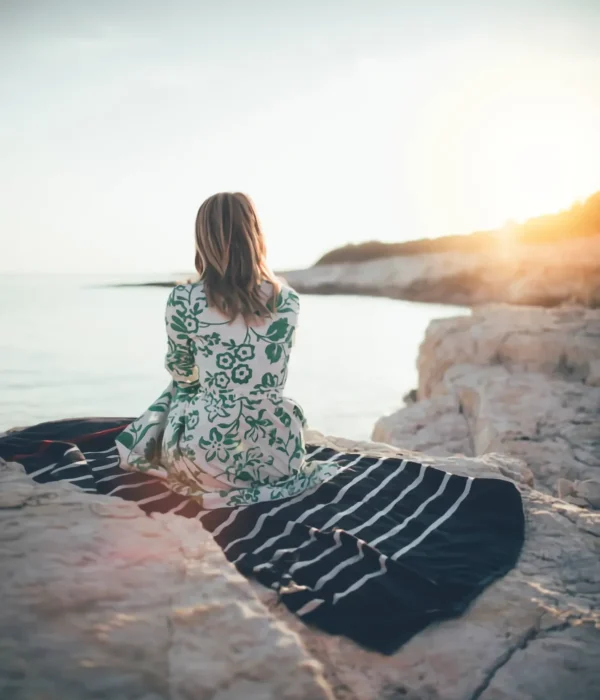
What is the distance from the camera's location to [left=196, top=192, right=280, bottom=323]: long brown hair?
7.71 feet

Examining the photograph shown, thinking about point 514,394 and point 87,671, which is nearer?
point 87,671

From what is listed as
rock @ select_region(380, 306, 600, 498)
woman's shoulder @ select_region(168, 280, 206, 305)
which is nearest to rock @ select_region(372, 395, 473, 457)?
rock @ select_region(380, 306, 600, 498)

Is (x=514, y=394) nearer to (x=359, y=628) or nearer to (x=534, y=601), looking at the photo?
(x=534, y=601)

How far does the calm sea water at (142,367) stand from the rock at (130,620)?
19.0 ft

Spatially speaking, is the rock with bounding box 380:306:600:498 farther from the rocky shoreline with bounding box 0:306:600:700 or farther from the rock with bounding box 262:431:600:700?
the rock with bounding box 262:431:600:700

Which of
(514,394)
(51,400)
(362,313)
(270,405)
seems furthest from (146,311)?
(270,405)

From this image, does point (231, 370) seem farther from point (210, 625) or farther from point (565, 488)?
point (565, 488)

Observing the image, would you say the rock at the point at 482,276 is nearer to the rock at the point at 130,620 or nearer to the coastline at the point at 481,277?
the coastline at the point at 481,277

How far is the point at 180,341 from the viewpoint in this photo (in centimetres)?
250

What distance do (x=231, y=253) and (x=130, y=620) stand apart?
1.42 metres

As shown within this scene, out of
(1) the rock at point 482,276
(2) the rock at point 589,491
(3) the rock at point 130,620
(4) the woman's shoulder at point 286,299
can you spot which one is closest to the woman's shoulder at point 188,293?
(4) the woman's shoulder at point 286,299

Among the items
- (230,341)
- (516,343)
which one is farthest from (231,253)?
(516,343)

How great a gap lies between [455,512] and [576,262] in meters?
8.07

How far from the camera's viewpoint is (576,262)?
9.21 metres
